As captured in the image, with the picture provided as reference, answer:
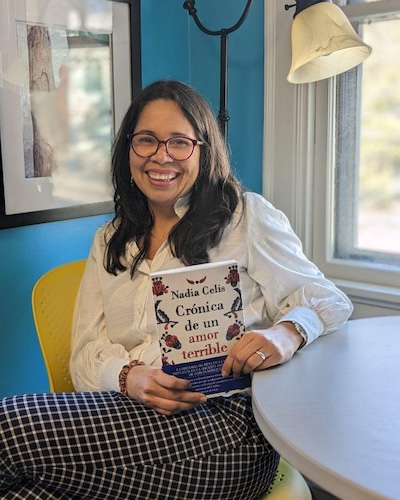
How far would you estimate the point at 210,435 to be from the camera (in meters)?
1.19

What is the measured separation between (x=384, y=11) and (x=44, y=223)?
43.8 inches

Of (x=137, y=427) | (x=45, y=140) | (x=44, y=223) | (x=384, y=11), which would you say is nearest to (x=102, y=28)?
(x=45, y=140)

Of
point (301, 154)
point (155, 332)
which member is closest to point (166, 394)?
point (155, 332)

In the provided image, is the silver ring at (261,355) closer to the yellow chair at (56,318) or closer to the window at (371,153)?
the yellow chair at (56,318)

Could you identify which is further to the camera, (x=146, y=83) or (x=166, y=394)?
(x=146, y=83)

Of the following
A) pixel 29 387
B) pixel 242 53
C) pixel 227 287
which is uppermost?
pixel 242 53

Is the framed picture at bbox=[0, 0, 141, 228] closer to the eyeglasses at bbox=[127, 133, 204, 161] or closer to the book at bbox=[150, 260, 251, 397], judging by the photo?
the eyeglasses at bbox=[127, 133, 204, 161]

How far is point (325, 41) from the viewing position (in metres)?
1.52

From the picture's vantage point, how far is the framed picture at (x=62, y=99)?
5.51 feet

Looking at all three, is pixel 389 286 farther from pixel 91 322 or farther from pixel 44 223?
pixel 44 223

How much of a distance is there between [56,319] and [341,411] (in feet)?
2.78

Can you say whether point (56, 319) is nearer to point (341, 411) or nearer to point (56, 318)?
point (56, 318)

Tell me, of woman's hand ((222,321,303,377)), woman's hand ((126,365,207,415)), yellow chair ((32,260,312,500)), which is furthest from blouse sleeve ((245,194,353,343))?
yellow chair ((32,260,312,500))

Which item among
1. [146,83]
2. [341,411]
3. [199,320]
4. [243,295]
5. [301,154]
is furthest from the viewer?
[146,83]
